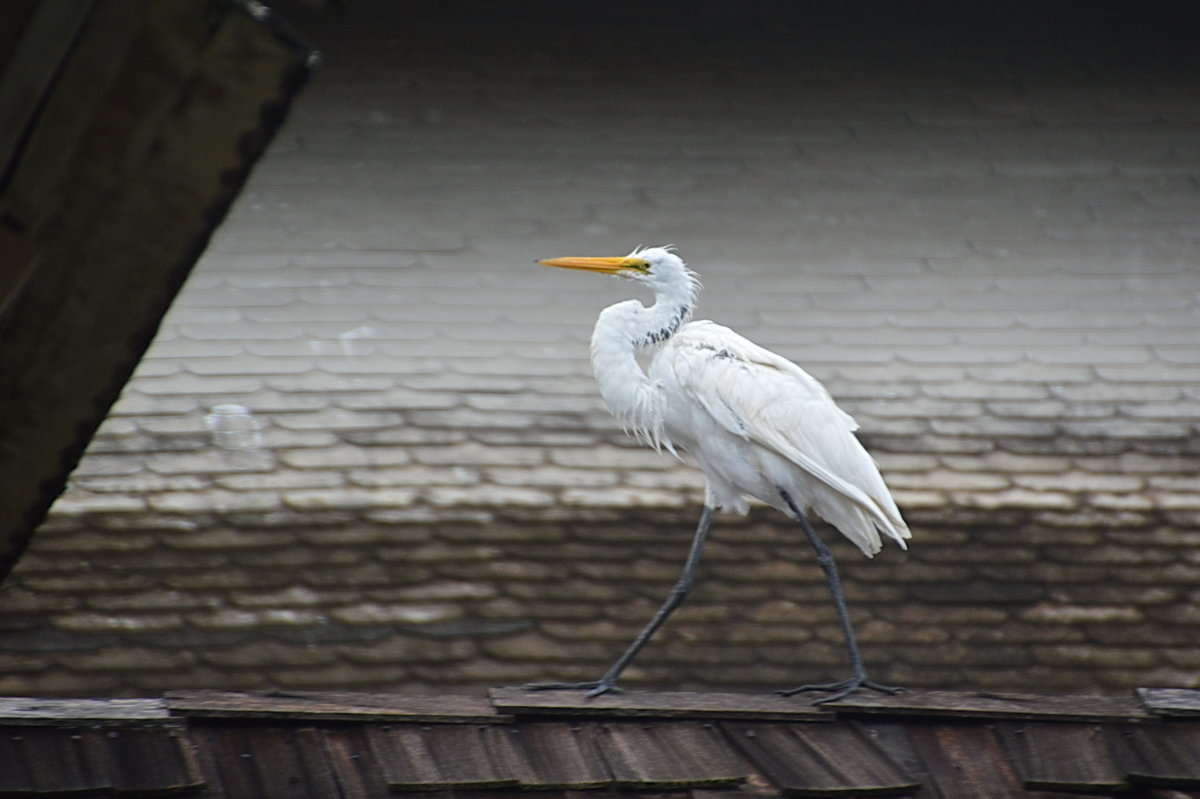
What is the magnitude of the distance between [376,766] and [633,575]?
2866 mm

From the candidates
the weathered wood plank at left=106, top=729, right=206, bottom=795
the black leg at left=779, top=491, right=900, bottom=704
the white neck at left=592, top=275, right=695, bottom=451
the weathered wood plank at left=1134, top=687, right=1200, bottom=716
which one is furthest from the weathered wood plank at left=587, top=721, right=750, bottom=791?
the white neck at left=592, top=275, right=695, bottom=451

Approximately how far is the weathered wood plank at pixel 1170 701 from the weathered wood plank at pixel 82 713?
87.8 inches

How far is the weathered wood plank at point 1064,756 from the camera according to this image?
279 cm

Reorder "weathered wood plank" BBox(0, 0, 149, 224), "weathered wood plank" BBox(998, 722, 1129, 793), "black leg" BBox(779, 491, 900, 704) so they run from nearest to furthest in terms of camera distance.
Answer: "weathered wood plank" BBox(0, 0, 149, 224)
"weathered wood plank" BBox(998, 722, 1129, 793)
"black leg" BBox(779, 491, 900, 704)

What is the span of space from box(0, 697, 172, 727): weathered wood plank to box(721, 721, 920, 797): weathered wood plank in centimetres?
125

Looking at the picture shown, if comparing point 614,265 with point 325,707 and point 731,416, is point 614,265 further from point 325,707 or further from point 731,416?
point 325,707

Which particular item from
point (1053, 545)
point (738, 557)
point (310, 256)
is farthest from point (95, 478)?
point (1053, 545)

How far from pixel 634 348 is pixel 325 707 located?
171 centimetres

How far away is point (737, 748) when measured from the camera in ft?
9.59

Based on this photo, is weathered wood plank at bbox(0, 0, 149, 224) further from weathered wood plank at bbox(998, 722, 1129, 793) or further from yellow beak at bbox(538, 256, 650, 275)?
yellow beak at bbox(538, 256, 650, 275)

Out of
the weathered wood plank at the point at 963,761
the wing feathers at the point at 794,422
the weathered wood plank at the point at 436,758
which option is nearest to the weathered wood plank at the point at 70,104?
the weathered wood plank at the point at 436,758

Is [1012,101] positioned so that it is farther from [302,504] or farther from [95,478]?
[95,478]

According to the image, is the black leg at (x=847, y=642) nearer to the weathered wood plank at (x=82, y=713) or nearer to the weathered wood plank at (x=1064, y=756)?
the weathered wood plank at (x=1064, y=756)

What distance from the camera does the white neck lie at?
4035 mm
